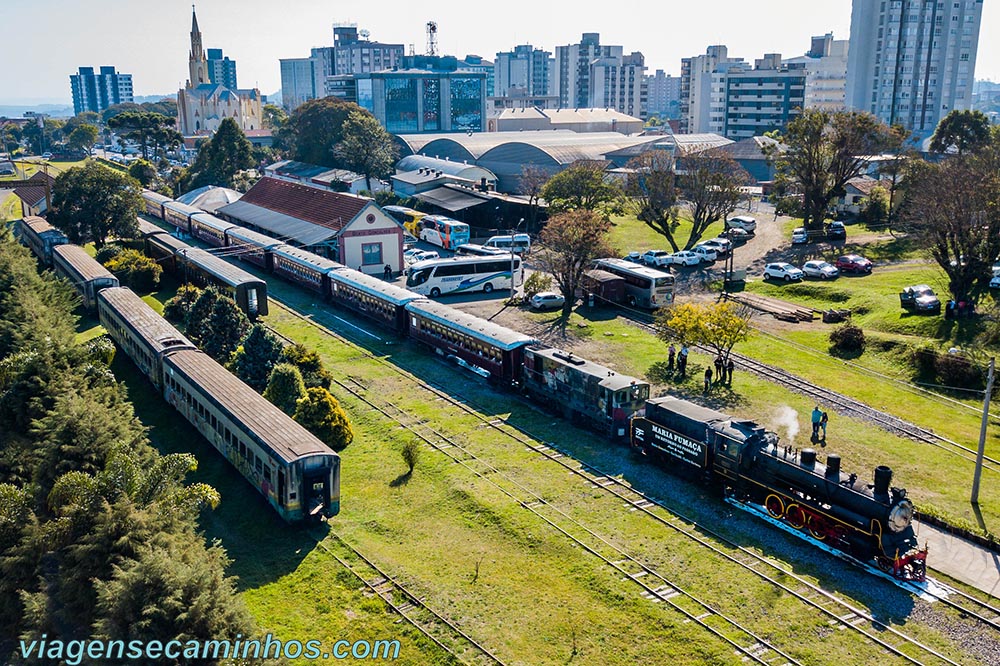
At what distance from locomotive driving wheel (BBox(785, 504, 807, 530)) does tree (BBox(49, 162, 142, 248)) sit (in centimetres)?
6244

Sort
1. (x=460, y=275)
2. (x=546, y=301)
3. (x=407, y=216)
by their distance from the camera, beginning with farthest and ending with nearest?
(x=407, y=216), (x=460, y=275), (x=546, y=301)

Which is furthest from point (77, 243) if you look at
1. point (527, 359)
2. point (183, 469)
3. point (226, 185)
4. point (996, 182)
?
point (996, 182)

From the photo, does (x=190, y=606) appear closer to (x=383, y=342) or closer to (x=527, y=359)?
(x=527, y=359)

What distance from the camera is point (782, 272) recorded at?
60094mm

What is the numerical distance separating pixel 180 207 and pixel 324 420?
210 feet

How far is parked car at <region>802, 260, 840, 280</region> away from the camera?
60312 millimetres

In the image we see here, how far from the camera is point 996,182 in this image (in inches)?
1900

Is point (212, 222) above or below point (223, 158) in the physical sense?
below

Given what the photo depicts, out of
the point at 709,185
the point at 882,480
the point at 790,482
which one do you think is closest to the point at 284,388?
the point at 790,482

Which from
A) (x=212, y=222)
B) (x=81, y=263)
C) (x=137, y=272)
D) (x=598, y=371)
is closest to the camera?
(x=598, y=371)

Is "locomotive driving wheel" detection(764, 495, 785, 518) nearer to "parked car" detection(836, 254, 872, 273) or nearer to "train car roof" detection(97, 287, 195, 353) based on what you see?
"train car roof" detection(97, 287, 195, 353)

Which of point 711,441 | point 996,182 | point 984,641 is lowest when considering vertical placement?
point 984,641

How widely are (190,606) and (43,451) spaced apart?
1029 centimetres

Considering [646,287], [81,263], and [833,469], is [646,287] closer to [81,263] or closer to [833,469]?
[833,469]
